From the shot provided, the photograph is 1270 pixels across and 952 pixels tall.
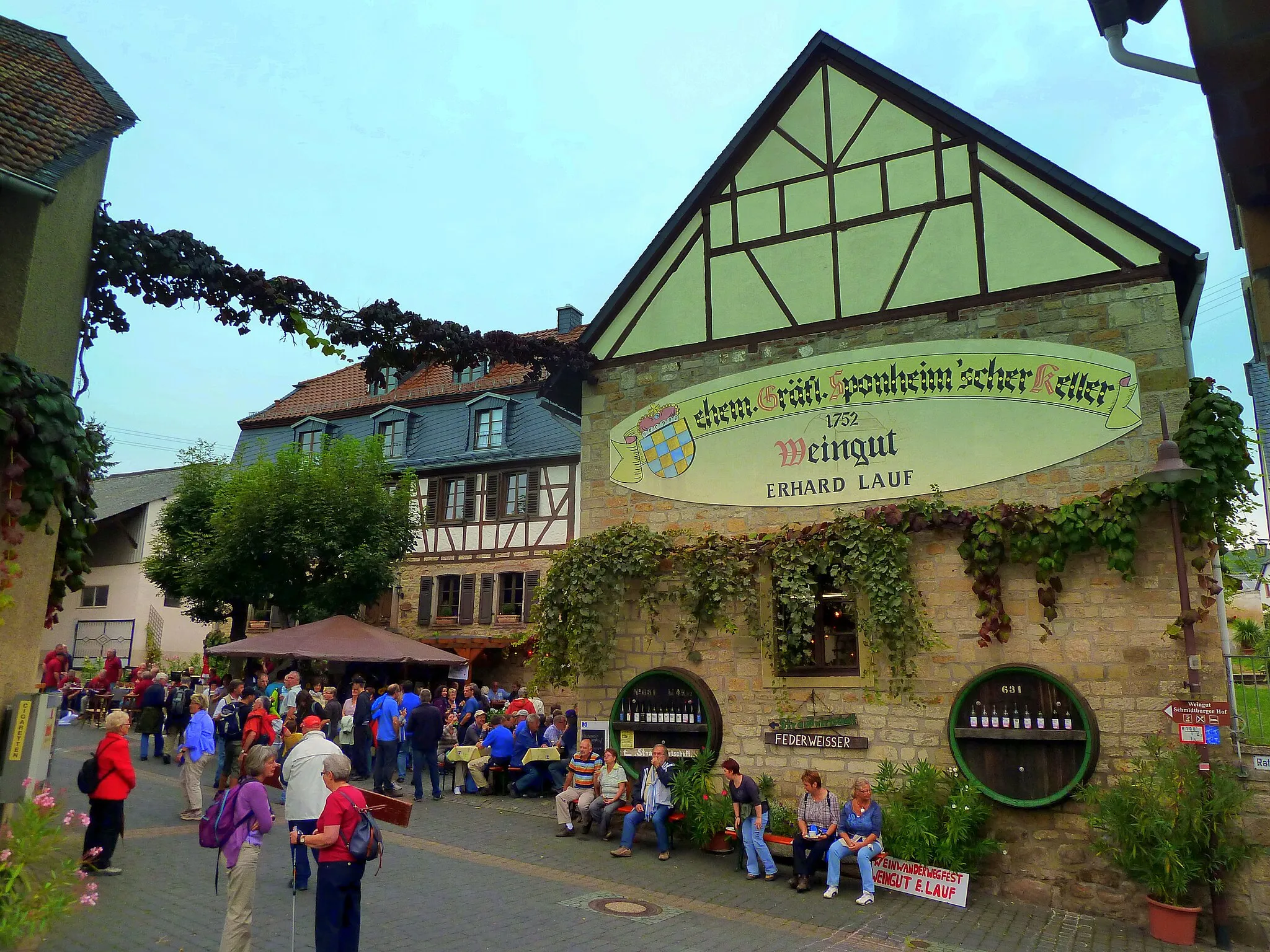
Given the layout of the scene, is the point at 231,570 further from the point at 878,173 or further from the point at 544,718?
the point at 878,173

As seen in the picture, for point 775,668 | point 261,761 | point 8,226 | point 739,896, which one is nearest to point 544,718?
point 775,668

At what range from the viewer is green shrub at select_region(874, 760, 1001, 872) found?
8.55 meters

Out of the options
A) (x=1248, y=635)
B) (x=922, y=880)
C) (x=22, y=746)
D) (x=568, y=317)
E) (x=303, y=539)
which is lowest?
(x=922, y=880)

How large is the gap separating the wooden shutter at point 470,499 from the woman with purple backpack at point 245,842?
788 inches

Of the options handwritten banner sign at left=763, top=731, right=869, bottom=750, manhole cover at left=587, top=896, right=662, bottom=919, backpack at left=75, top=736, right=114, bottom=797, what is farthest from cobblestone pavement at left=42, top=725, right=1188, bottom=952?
handwritten banner sign at left=763, top=731, right=869, bottom=750

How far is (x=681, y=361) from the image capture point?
1177 centimetres

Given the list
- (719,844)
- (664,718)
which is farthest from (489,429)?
(719,844)

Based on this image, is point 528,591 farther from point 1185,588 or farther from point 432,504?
point 1185,588

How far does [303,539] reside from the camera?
71.7 ft

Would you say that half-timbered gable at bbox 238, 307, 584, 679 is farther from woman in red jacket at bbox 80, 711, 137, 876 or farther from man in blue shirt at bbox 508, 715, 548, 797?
woman in red jacket at bbox 80, 711, 137, 876

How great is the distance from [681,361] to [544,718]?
7339mm

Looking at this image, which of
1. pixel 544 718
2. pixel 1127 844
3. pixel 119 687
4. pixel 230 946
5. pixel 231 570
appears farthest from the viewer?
pixel 231 570

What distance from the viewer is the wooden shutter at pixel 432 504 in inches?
1067

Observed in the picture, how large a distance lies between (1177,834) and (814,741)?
11.2ft
